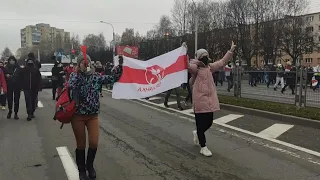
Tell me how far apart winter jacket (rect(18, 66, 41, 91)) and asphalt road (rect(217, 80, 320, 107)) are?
327 inches

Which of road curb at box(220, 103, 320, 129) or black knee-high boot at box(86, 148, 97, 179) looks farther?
road curb at box(220, 103, 320, 129)

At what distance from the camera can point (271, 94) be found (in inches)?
549

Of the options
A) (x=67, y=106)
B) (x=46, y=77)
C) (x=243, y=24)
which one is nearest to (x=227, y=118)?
(x=67, y=106)

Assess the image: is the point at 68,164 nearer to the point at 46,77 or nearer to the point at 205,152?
the point at 205,152

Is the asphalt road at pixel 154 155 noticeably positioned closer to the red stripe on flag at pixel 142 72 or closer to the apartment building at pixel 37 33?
the red stripe on flag at pixel 142 72

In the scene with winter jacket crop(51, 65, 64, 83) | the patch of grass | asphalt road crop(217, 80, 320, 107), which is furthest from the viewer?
winter jacket crop(51, 65, 64, 83)

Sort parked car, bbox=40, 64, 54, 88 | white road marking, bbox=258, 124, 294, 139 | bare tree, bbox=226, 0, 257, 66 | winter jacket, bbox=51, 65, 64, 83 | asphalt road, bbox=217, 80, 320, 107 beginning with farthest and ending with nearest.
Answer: bare tree, bbox=226, 0, 257, 66 → parked car, bbox=40, 64, 54, 88 → winter jacket, bbox=51, 65, 64, 83 → asphalt road, bbox=217, 80, 320, 107 → white road marking, bbox=258, 124, 294, 139

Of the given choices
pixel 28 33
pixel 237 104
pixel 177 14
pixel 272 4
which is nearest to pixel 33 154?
pixel 237 104

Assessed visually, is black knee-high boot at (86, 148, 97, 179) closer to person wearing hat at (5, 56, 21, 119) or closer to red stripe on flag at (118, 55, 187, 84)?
red stripe on flag at (118, 55, 187, 84)

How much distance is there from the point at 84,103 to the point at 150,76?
6.82 ft

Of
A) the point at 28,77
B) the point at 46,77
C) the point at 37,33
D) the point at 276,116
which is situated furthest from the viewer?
the point at 37,33

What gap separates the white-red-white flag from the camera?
6336 mm

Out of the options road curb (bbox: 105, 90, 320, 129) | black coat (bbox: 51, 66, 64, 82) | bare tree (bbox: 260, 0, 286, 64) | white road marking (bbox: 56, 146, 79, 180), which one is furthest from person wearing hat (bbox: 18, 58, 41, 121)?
bare tree (bbox: 260, 0, 286, 64)

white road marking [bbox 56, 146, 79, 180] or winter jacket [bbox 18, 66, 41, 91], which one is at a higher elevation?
winter jacket [bbox 18, 66, 41, 91]
